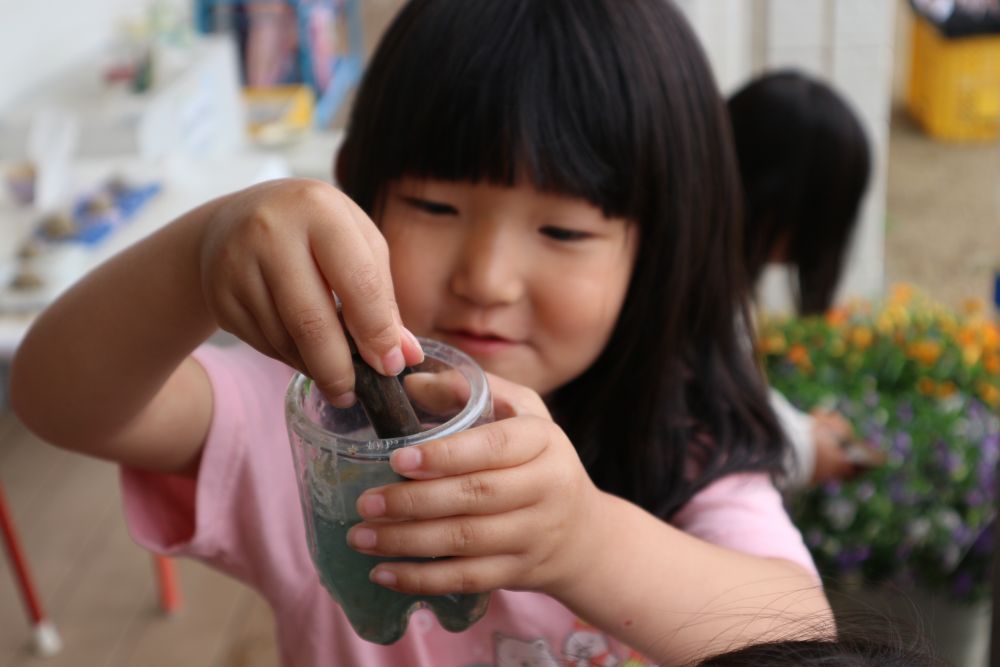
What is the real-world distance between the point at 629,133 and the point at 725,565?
31 cm

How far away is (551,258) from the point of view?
2.52 feet

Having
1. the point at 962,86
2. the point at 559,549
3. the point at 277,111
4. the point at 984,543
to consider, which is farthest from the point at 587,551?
the point at 962,86

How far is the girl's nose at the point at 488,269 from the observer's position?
2.39 ft

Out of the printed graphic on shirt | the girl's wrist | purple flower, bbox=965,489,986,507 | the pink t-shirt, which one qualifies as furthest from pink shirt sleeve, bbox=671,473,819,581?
purple flower, bbox=965,489,986,507

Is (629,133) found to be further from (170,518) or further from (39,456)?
(39,456)

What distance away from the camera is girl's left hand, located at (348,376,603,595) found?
18.4 inches

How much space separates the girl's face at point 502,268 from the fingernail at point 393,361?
25 centimetres

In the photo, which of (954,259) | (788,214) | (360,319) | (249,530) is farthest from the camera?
(954,259)

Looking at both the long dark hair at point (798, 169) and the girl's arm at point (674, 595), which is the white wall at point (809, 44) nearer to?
the long dark hair at point (798, 169)

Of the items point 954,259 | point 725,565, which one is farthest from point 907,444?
point 954,259

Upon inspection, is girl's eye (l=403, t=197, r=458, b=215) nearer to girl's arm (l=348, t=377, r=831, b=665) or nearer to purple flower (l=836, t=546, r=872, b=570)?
girl's arm (l=348, t=377, r=831, b=665)

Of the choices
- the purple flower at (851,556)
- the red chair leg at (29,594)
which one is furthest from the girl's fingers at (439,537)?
the red chair leg at (29,594)

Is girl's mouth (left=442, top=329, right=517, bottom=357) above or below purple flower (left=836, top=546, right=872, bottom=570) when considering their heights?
above

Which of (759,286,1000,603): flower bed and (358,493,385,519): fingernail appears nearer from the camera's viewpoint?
(358,493,385,519): fingernail
